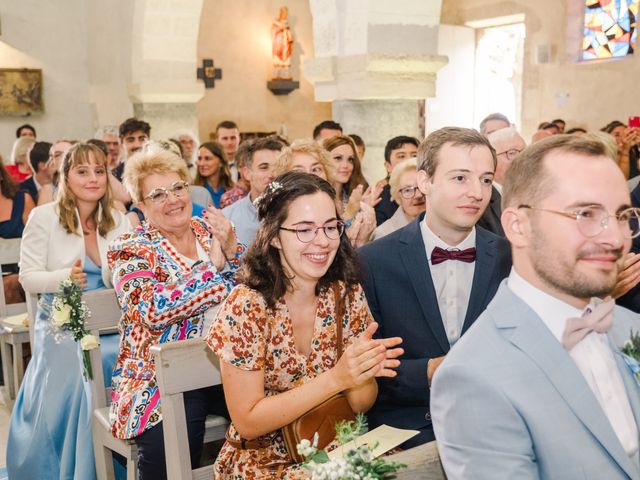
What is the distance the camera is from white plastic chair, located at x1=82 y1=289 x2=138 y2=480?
9.75 ft

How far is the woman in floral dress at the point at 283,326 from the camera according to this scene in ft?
6.81

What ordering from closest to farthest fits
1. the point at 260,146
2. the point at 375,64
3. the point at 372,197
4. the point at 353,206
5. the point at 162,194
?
1. the point at 162,194
2. the point at 372,197
3. the point at 353,206
4. the point at 260,146
5. the point at 375,64

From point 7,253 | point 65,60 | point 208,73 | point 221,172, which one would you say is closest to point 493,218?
point 221,172

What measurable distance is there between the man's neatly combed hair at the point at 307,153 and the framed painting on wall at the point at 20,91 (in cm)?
767

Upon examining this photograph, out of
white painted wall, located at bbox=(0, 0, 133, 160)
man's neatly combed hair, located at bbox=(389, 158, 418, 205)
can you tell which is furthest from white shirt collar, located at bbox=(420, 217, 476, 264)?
white painted wall, located at bbox=(0, 0, 133, 160)

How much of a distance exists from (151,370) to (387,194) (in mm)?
2492

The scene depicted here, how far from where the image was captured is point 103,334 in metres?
3.62

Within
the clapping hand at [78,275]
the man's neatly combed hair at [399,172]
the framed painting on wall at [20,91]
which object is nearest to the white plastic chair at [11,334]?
the clapping hand at [78,275]

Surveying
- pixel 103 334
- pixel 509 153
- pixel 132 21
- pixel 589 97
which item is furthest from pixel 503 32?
pixel 103 334

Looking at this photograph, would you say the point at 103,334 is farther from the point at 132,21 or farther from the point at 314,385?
the point at 132,21

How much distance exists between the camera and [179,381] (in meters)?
2.37

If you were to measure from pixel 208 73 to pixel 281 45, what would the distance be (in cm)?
138

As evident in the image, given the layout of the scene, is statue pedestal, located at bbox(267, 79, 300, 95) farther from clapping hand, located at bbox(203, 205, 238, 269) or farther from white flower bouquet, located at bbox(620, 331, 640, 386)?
white flower bouquet, located at bbox(620, 331, 640, 386)

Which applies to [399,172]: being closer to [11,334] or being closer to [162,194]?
[162,194]
